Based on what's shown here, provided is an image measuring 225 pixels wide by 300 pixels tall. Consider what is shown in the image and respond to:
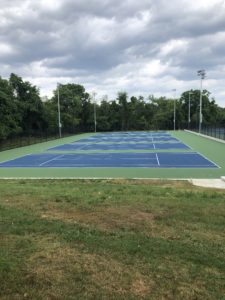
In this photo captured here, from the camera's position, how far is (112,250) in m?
4.61

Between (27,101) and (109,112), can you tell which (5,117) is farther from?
(109,112)

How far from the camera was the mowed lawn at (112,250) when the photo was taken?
355 centimetres

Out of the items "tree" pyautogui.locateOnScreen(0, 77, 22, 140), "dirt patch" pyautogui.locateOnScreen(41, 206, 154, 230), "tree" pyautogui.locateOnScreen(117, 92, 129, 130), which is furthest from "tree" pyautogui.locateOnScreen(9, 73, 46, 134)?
"tree" pyautogui.locateOnScreen(117, 92, 129, 130)

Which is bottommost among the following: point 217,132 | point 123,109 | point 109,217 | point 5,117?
point 217,132

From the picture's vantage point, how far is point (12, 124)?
36.0m

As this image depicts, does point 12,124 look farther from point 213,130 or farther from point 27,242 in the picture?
point 27,242

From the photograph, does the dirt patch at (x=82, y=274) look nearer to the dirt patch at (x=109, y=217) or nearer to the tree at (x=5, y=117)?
the dirt patch at (x=109, y=217)

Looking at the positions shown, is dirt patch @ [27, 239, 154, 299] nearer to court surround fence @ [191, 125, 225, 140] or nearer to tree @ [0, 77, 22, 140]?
tree @ [0, 77, 22, 140]

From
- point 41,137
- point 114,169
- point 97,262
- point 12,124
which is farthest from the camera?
point 41,137

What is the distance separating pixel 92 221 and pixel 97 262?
184cm

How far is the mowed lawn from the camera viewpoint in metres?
3.55

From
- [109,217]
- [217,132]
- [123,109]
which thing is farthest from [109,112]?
[109,217]

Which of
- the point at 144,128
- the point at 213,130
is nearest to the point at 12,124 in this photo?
the point at 213,130

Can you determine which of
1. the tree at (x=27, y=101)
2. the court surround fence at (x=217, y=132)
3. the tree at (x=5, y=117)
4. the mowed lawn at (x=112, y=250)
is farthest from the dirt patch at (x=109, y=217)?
the tree at (x=27, y=101)
